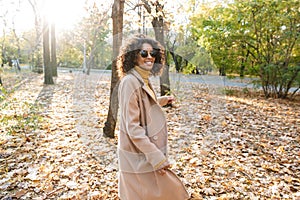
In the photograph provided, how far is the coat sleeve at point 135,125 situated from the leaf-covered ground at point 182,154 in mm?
1194

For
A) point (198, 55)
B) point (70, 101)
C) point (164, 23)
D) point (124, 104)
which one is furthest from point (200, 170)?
point (70, 101)

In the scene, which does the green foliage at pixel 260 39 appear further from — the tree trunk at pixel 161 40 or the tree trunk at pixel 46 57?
the tree trunk at pixel 46 57

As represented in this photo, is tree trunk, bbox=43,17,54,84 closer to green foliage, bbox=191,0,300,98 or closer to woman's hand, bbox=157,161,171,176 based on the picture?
green foliage, bbox=191,0,300,98

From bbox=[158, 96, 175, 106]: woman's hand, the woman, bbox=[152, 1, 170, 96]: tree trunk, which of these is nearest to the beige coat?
the woman

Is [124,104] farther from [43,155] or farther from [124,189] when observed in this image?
[43,155]

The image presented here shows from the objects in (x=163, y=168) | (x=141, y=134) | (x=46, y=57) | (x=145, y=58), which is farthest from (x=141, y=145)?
(x=46, y=57)

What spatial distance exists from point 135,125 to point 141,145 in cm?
12

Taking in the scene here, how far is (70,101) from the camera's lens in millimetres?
6750

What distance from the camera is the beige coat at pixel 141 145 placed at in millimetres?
1271

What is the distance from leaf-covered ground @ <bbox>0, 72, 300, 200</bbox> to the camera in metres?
2.47

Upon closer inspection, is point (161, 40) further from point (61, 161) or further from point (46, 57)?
point (46, 57)

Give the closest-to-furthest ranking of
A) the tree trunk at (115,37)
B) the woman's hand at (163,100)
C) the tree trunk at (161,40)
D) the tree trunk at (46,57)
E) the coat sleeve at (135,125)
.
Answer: the coat sleeve at (135,125), the woman's hand at (163,100), the tree trunk at (161,40), the tree trunk at (115,37), the tree trunk at (46,57)

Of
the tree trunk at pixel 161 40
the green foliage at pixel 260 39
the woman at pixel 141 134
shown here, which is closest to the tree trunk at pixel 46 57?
the green foliage at pixel 260 39

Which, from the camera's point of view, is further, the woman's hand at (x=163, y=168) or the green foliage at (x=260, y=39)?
the green foliage at (x=260, y=39)
